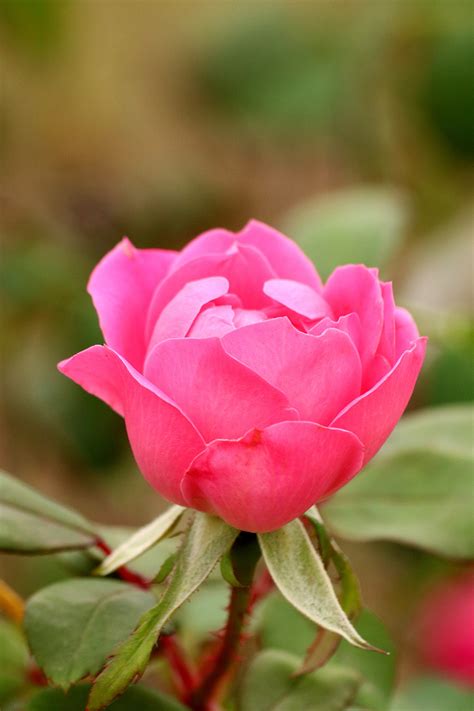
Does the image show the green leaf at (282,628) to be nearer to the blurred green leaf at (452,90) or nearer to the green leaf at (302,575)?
the green leaf at (302,575)

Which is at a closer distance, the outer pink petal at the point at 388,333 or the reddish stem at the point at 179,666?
the outer pink petal at the point at 388,333

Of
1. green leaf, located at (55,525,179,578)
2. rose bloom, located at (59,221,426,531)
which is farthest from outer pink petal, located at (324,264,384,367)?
green leaf, located at (55,525,179,578)

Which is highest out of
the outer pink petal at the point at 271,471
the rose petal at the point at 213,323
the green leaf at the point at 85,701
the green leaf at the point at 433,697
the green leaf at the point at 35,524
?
the rose petal at the point at 213,323

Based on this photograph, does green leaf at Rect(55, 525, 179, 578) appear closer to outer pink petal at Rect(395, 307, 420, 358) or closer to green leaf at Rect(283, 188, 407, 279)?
outer pink petal at Rect(395, 307, 420, 358)

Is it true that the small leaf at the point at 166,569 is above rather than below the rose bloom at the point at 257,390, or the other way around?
below

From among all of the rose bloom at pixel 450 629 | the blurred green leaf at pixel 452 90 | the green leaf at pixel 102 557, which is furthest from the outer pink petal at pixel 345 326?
the blurred green leaf at pixel 452 90

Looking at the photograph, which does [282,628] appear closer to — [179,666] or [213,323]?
[179,666]
